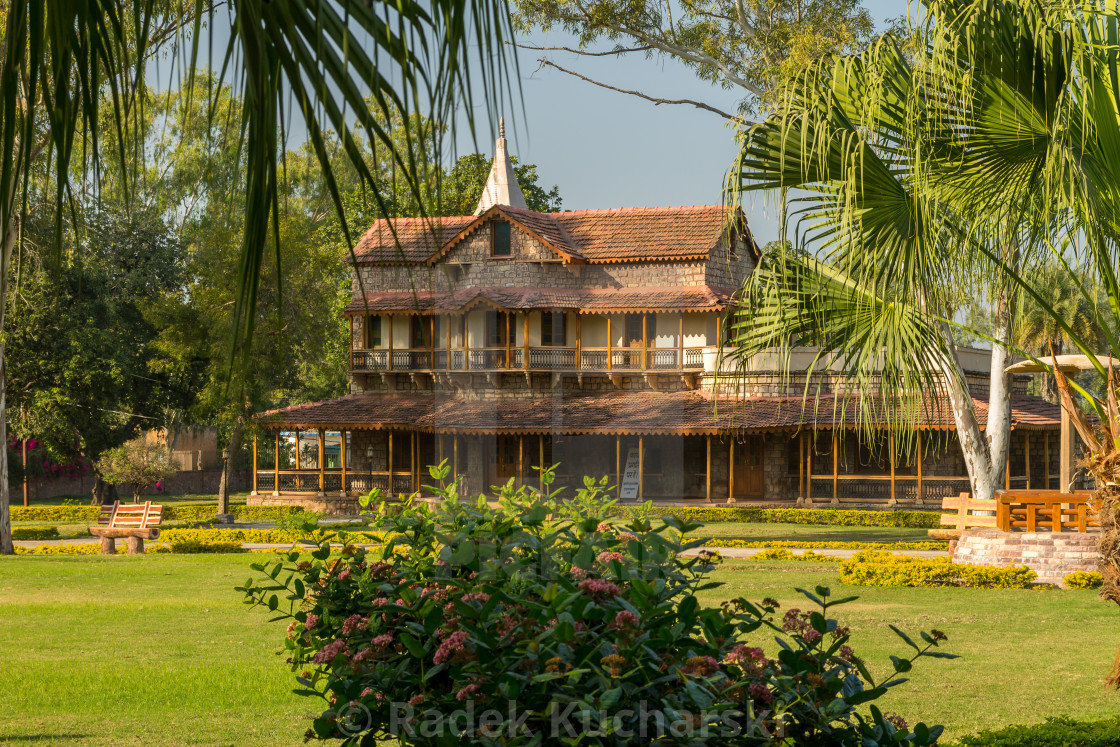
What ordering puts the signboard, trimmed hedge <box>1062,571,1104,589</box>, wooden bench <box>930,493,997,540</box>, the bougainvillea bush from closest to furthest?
the bougainvillea bush → trimmed hedge <box>1062,571,1104,589</box> → wooden bench <box>930,493,997,540</box> → the signboard

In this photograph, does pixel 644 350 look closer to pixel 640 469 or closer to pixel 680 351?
pixel 680 351

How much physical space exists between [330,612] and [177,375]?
112ft

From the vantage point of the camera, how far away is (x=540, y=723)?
293cm

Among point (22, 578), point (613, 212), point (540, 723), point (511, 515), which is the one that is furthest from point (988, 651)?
point (613, 212)

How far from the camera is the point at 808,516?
93.4 ft

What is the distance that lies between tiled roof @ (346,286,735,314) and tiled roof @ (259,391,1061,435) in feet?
8.91

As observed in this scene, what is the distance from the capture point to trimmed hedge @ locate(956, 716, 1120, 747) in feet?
17.5

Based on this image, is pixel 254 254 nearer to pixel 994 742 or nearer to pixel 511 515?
pixel 511 515

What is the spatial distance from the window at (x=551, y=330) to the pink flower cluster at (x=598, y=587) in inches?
1232

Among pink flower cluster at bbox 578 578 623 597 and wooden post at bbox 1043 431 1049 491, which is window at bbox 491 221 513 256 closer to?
wooden post at bbox 1043 431 1049 491

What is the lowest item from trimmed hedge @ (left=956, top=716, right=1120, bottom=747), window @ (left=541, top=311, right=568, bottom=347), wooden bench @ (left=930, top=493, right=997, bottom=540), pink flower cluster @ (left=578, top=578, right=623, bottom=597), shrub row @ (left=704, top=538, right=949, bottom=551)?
shrub row @ (left=704, top=538, right=949, bottom=551)

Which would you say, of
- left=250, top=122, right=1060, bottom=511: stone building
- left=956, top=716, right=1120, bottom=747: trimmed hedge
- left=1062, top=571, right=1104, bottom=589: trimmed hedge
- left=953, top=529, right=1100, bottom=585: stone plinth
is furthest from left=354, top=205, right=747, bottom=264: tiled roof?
left=956, top=716, right=1120, bottom=747: trimmed hedge

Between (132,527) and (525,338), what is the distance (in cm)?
1479

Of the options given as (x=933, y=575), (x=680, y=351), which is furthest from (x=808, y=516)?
(x=933, y=575)
